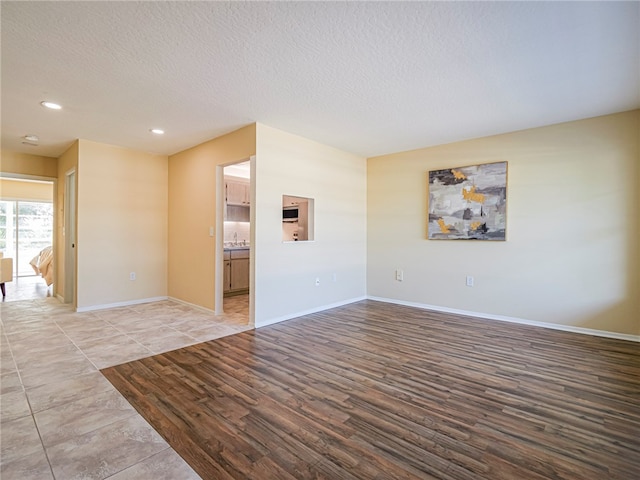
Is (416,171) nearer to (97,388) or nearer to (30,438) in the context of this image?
(97,388)

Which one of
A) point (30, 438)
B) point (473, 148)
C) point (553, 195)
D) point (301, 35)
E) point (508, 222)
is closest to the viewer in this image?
point (30, 438)

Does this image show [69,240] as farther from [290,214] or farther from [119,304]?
[290,214]

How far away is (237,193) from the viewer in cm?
637

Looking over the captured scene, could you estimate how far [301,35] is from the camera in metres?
2.10

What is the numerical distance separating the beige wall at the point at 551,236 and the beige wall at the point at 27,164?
6332 millimetres

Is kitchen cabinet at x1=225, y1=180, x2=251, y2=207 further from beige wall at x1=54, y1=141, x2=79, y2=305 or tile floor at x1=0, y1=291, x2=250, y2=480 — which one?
tile floor at x1=0, y1=291, x2=250, y2=480

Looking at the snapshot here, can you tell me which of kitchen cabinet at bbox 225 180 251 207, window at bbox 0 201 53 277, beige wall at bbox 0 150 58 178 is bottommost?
window at bbox 0 201 53 277

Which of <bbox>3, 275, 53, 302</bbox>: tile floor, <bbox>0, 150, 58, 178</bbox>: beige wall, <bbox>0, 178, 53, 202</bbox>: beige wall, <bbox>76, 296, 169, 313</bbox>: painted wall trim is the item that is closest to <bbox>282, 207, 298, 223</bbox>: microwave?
<bbox>76, 296, 169, 313</bbox>: painted wall trim

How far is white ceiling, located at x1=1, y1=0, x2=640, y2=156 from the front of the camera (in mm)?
1904

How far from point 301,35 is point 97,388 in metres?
2.94

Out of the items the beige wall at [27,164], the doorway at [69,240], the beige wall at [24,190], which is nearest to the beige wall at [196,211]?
the doorway at [69,240]

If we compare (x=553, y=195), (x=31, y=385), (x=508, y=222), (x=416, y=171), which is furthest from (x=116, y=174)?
(x=553, y=195)

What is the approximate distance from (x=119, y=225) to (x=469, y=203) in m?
5.41

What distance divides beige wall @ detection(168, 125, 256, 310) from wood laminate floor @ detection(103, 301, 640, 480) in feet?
5.25
